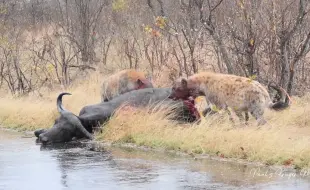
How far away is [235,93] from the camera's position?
1279 cm

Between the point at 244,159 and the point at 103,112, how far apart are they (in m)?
4.44

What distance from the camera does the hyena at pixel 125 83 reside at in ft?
52.6

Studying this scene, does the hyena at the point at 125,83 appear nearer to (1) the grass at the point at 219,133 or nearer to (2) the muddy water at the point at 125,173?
(1) the grass at the point at 219,133

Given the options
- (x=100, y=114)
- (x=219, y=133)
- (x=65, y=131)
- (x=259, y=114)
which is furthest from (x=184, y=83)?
(x=65, y=131)

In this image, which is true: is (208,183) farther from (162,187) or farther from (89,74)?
(89,74)

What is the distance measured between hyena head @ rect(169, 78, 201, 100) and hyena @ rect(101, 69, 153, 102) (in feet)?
6.51

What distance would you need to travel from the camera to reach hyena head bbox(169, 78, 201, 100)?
44.7ft

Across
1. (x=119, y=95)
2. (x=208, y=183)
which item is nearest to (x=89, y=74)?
(x=119, y=95)

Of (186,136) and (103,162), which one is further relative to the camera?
(186,136)

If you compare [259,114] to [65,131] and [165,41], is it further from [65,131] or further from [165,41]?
[165,41]

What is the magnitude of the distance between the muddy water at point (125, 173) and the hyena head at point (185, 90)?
6.52ft

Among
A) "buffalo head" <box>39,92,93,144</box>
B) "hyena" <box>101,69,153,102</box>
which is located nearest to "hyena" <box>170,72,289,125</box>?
"buffalo head" <box>39,92,93,144</box>

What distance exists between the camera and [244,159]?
1077 centimetres

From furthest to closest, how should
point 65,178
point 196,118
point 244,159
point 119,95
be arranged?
point 119,95 < point 196,118 < point 244,159 < point 65,178
